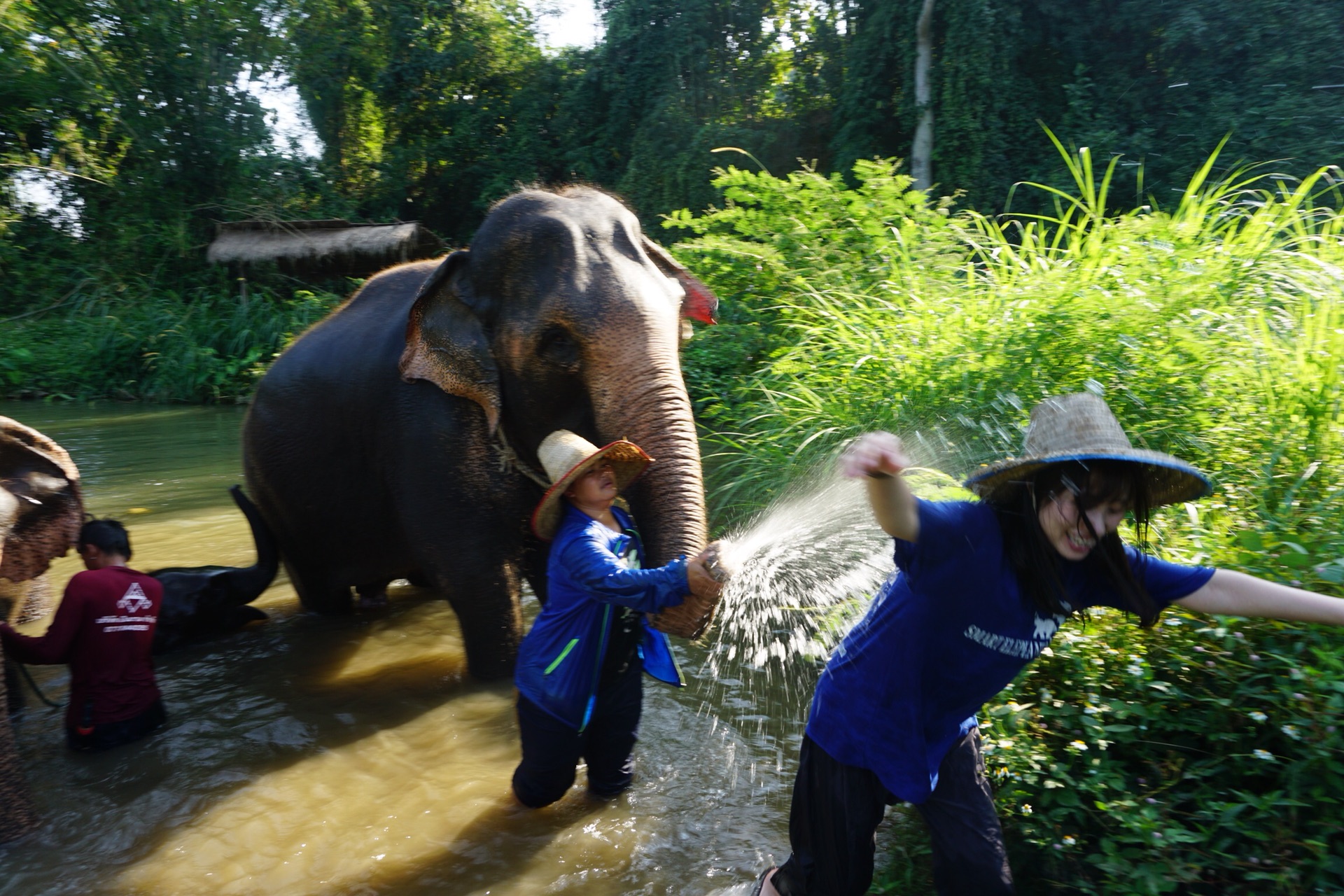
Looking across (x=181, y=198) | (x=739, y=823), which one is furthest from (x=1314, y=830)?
(x=181, y=198)

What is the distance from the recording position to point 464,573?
4.17m

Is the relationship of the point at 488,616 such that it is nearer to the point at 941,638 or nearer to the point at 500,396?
the point at 500,396

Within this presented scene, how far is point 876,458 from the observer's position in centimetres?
183

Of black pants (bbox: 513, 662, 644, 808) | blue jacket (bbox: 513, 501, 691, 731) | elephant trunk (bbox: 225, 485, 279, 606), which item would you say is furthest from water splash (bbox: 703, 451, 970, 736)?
elephant trunk (bbox: 225, 485, 279, 606)

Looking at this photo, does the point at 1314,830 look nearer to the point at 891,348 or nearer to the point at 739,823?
the point at 739,823

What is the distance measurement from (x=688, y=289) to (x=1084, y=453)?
2.59 metres

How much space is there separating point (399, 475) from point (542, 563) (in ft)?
2.36

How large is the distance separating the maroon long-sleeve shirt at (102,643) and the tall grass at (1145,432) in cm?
298

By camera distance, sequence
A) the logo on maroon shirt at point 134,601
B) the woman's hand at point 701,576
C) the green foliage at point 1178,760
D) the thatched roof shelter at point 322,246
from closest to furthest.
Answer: the green foliage at point 1178,760, the woman's hand at point 701,576, the logo on maroon shirt at point 134,601, the thatched roof shelter at point 322,246

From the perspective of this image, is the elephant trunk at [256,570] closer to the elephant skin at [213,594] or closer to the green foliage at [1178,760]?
the elephant skin at [213,594]

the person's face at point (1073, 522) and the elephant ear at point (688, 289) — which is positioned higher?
the elephant ear at point (688, 289)

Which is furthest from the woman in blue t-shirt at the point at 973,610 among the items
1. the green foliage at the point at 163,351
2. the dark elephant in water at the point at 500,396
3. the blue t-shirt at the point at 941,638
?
the green foliage at the point at 163,351

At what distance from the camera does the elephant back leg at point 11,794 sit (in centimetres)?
328

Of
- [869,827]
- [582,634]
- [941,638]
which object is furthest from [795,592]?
[941,638]
